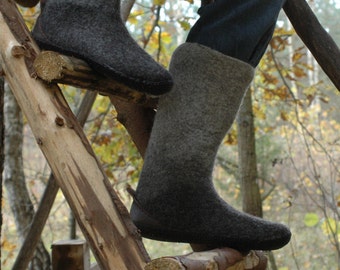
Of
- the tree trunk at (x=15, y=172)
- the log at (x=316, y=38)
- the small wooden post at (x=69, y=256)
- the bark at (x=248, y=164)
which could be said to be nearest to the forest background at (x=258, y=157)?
the tree trunk at (x=15, y=172)

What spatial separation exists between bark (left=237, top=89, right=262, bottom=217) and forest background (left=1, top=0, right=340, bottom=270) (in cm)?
23

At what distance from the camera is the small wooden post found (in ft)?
5.64

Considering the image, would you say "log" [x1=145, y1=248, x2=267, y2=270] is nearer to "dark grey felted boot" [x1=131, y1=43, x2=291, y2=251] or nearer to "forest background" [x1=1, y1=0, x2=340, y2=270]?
"dark grey felted boot" [x1=131, y1=43, x2=291, y2=251]

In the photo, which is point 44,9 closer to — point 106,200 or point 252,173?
point 106,200

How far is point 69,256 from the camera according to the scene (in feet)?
5.66

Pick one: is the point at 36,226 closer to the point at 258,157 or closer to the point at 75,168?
the point at 75,168

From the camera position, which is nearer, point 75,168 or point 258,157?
point 75,168

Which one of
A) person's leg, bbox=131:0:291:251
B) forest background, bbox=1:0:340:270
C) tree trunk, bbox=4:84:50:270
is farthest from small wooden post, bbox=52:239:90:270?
tree trunk, bbox=4:84:50:270

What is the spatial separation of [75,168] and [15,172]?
2337 mm

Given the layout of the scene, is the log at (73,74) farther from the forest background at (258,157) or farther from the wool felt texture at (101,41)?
the forest background at (258,157)

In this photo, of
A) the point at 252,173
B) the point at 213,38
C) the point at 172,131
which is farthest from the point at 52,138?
the point at 252,173

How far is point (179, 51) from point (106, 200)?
0.99 feet

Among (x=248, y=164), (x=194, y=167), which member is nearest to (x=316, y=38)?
(x=194, y=167)

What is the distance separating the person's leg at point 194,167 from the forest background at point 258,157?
17.2 inches
